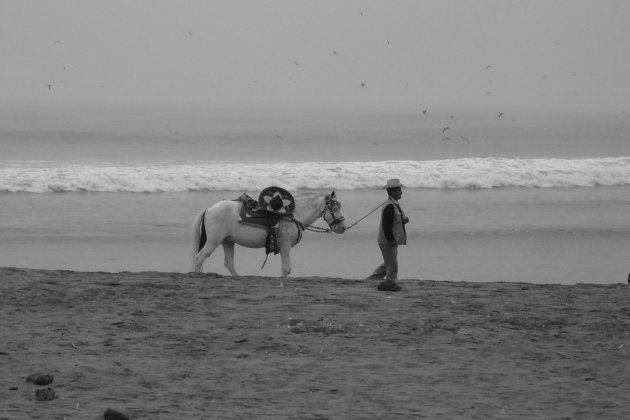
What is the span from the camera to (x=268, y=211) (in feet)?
40.2

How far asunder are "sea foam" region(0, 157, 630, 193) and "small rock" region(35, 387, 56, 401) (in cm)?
1839

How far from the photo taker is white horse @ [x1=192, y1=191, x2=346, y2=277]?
484 inches

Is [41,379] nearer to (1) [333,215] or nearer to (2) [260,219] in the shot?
(2) [260,219]

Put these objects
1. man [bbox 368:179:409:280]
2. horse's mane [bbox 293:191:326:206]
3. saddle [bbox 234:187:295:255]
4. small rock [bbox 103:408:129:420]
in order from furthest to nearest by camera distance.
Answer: horse's mane [bbox 293:191:326:206] → saddle [bbox 234:187:295:255] → man [bbox 368:179:409:280] → small rock [bbox 103:408:129:420]

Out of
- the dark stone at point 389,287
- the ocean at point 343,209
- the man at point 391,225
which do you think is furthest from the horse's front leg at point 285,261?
the ocean at point 343,209

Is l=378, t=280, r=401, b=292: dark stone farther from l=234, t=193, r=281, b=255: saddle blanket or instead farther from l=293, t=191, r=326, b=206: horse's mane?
l=293, t=191, r=326, b=206: horse's mane

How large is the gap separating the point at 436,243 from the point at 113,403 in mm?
10856

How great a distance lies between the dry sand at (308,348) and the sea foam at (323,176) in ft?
48.7

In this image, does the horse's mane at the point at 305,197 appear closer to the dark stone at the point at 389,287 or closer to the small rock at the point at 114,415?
the dark stone at the point at 389,287

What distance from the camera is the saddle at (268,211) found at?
12.3 m

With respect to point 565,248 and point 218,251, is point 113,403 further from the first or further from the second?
point 565,248

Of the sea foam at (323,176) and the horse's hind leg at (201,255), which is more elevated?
the sea foam at (323,176)

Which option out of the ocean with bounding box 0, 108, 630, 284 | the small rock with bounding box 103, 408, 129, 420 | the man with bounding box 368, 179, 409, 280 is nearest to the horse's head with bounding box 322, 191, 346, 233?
the man with bounding box 368, 179, 409, 280

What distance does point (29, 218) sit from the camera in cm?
1961
